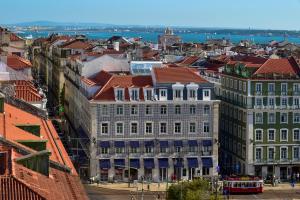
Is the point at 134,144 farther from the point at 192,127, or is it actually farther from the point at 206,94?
the point at 206,94

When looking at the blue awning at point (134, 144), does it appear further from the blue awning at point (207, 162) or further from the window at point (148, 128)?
the blue awning at point (207, 162)

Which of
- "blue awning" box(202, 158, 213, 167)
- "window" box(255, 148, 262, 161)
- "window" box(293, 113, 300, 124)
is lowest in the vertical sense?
"blue awning" box(202, 158, 213, 167)

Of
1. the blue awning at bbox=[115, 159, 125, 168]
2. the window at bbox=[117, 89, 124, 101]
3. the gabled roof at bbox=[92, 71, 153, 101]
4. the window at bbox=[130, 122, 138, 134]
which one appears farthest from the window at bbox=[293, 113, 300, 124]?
the blue awning at bbox=[115, 159, 125, 168]

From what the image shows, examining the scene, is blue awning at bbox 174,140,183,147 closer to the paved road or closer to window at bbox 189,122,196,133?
window at bbox 189,122,196,133

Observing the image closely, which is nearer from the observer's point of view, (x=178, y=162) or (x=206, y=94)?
(x=178, y=162)

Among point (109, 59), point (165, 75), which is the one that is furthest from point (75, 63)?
point (165, 75)

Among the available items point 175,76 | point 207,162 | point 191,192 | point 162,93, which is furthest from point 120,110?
point 191,192

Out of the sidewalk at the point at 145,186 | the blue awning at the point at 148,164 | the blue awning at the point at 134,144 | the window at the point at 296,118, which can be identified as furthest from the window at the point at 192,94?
the window at the point at 296,118
